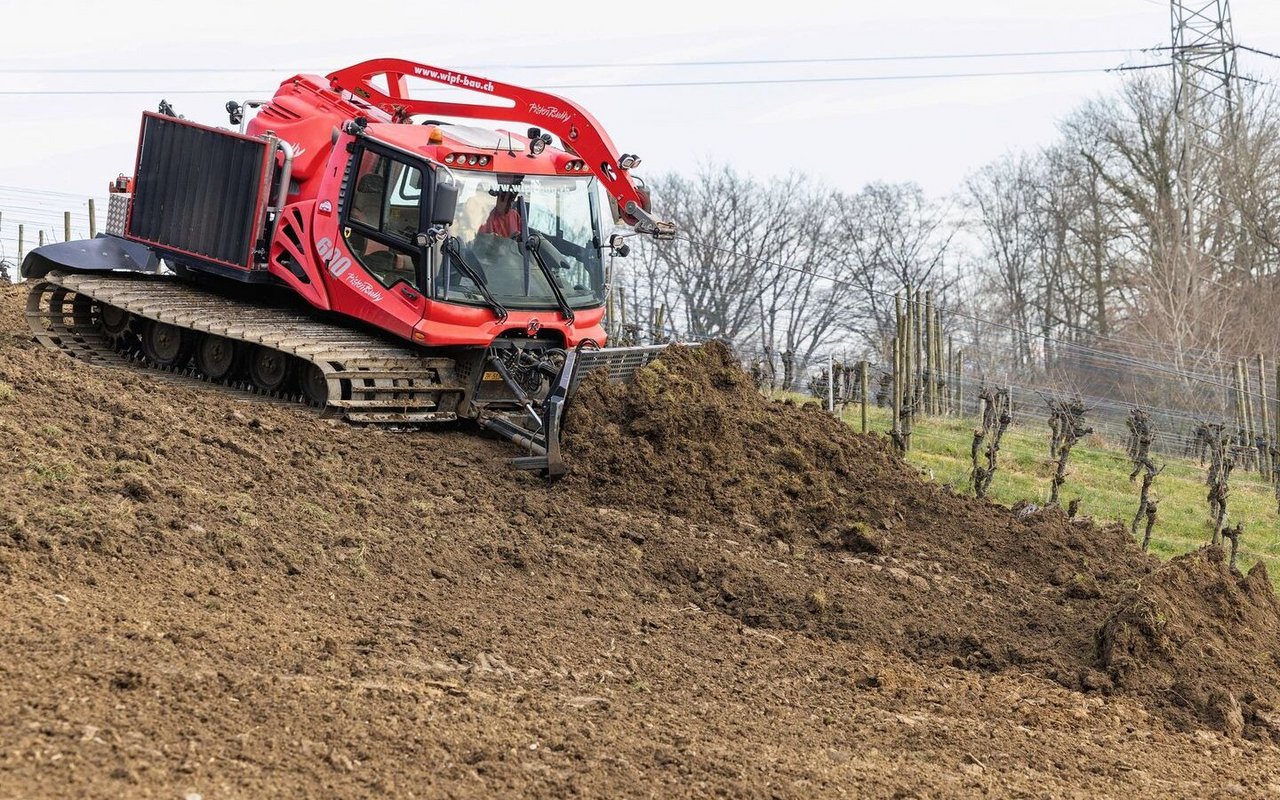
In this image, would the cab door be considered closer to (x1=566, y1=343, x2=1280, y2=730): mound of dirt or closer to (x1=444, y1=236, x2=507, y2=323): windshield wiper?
(x1=444, y1=236, x2=507, y2=323): windshield wiper

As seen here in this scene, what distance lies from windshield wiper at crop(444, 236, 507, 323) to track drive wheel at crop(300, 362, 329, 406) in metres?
1.46

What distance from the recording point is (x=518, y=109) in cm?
1252

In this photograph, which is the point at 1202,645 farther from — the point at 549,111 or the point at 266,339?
the point at 549,111

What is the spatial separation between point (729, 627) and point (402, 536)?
6.59 feet

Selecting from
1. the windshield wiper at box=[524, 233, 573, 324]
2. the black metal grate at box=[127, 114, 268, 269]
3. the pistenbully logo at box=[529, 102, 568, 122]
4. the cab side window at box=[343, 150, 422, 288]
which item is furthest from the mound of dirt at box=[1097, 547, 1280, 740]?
the black metal grate at box=[127, 114, 268, 269]

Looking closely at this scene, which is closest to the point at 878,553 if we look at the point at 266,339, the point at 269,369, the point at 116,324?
the point at 266,339

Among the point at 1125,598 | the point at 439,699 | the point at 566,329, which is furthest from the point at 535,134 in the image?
the point at 439,699

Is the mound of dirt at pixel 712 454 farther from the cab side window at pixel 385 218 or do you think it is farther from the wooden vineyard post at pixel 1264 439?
the wooden vineyard post at pixel 1264 439

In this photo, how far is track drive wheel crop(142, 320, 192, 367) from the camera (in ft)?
40.1

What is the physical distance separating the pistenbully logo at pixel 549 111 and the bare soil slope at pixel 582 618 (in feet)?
9.19

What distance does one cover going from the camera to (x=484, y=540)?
26.5ft

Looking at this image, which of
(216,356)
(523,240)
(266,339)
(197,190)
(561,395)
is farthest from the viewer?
(197,190)

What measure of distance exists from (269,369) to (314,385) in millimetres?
736

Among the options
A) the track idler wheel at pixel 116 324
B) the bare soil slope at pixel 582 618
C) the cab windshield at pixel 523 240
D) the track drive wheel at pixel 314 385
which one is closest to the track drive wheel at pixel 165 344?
the track idler wheel at pixel 116 324
